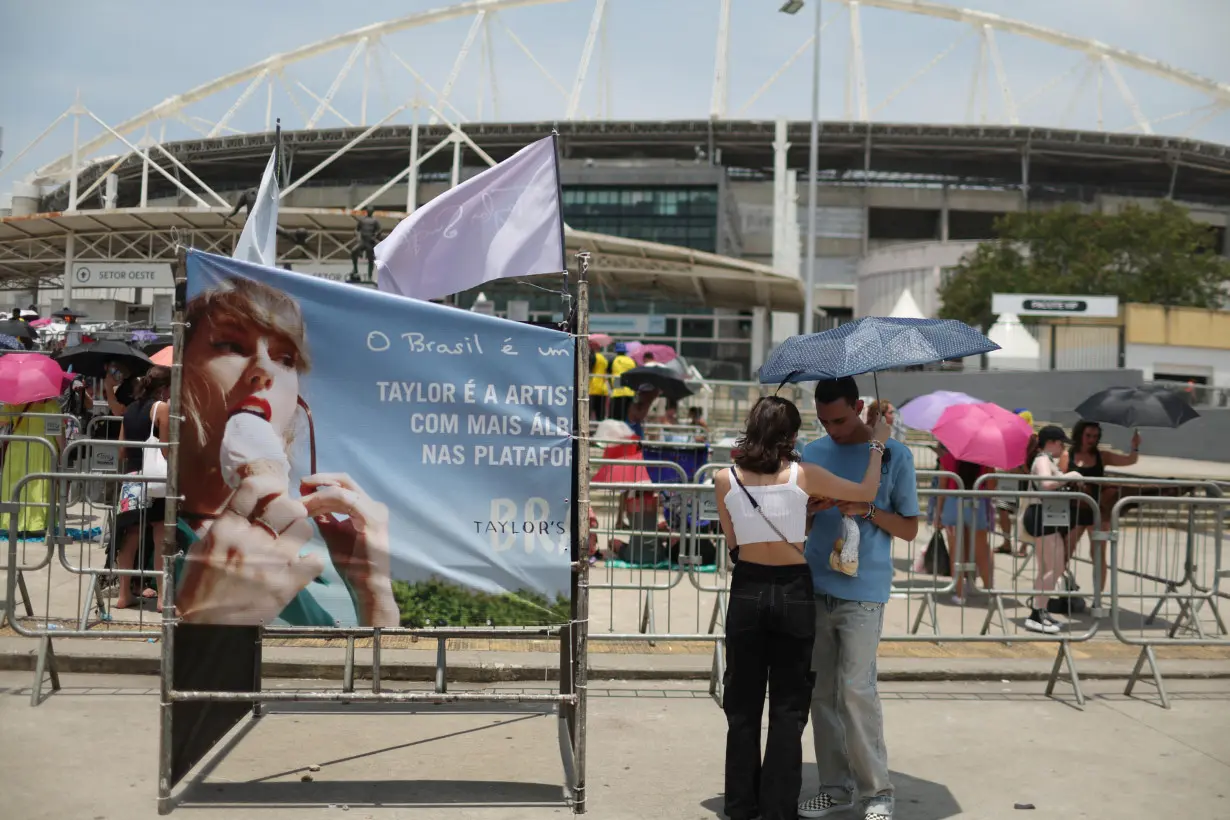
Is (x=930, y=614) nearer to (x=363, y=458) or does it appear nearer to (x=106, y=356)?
(x=363, y=458)

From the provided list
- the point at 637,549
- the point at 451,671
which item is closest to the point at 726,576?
the point at 637,549

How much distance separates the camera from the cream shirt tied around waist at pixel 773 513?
16.2 ft

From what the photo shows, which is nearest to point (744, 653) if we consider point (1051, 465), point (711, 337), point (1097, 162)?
point (1051, 465)

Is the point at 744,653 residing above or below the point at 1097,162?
below

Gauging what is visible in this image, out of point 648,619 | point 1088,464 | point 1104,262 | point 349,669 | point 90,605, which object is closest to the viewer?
point 349,669

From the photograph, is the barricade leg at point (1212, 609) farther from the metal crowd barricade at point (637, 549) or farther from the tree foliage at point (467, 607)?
the tree foliage at point (467, 607)

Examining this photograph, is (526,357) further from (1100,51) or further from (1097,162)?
(1100,51)

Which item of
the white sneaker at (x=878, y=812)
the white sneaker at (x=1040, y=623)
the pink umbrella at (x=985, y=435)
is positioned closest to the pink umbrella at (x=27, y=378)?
the pink umbrella at (x=985, y=435)

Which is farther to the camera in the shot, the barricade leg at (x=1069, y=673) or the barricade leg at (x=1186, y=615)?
the barricade leg at (x=1186, y=615)

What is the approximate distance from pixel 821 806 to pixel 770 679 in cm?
75

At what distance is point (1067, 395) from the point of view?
121 feet

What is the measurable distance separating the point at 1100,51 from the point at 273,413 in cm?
11179

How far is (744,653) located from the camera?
498 cm

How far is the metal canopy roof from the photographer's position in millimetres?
37875
